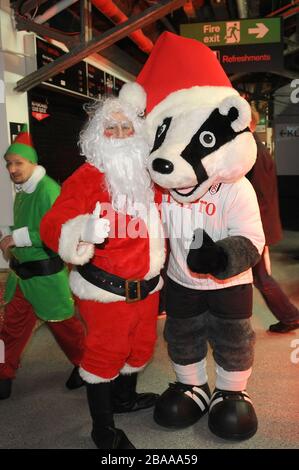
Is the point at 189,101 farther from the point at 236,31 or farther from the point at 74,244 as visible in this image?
the point at 236,31

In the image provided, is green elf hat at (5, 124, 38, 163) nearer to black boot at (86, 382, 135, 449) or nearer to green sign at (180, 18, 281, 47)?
black boot at (86, 382, 135, 449)

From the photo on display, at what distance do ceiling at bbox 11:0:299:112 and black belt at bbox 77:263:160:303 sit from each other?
7.45 feet

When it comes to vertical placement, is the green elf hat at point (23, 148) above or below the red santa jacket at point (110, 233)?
above

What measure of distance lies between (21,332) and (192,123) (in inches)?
62.1

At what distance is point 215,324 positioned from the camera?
2244 mm

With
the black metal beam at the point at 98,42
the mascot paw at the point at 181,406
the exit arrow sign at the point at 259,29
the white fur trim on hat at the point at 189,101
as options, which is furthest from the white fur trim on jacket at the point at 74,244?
the exit arrow sign at the point at 259,29

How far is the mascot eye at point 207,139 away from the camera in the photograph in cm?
183

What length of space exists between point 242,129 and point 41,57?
262 cm

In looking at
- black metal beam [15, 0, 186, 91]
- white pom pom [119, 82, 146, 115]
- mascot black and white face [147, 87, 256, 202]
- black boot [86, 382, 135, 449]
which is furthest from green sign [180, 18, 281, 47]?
black boot [86, 382, 135, 449]

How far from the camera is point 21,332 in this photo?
2.63 m

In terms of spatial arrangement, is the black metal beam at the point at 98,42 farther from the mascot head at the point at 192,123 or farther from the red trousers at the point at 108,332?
the red trousers at the point at 108,332

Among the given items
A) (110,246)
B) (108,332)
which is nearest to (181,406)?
(108,332)

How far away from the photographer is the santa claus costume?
1.95 m
